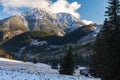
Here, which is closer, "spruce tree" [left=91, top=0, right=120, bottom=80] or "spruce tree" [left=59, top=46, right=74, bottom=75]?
"spruce tree" [left=91, top=0, right=120, bottom=80]

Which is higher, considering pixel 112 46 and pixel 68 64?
pixel 112 46

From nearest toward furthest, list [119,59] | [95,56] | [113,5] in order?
[119,59] → [113,5] → [95,56]

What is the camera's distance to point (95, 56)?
63812mm

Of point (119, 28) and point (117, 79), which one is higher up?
point (119, 28)

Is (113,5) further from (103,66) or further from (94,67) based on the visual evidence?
(94,67)

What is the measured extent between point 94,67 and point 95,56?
2.89m

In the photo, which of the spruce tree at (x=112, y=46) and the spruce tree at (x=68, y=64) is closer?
the spruce tree at (x=112, y=46)

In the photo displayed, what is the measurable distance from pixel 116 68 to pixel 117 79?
1351 millimetres

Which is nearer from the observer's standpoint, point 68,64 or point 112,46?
point 112,46

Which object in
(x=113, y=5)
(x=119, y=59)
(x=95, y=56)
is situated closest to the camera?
(x=119, y=59)

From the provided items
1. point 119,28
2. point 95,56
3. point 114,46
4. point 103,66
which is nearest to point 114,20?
point 119,28

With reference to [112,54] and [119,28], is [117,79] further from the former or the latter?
[119,28]

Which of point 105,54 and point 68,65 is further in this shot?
point 68,65

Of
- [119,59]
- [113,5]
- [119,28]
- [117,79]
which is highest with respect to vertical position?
[113,5]
